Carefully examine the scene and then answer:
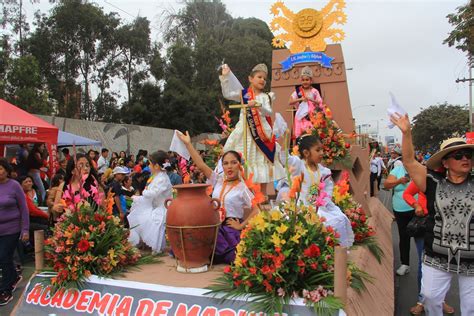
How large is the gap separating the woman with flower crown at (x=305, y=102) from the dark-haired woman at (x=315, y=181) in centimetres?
303

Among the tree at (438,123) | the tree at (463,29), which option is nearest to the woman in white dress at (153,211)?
the tree at (463,29)

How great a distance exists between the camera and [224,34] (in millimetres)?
33844

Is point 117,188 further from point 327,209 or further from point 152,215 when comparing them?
point 327,209

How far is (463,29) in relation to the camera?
549 inches

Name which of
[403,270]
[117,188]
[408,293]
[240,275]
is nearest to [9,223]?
[117,188]

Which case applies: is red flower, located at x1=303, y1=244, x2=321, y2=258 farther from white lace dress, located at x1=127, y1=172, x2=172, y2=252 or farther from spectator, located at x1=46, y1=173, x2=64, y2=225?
spectator, located at x1=46, y1=173, x2=64, y2=225

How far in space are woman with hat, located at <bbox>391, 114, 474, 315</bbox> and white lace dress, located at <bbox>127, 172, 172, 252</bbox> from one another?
8.80ft

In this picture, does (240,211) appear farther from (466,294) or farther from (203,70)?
(203,70)

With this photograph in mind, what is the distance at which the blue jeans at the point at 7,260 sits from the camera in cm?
481

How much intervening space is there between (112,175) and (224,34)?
87.6ft

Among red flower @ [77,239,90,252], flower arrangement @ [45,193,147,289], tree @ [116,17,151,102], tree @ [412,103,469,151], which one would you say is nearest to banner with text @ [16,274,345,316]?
flower arrangement @ [45,193,147,289]

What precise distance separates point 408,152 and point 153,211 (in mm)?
2881

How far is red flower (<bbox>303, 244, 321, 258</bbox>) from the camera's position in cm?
298

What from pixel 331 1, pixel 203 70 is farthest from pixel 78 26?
pixel 331 1
